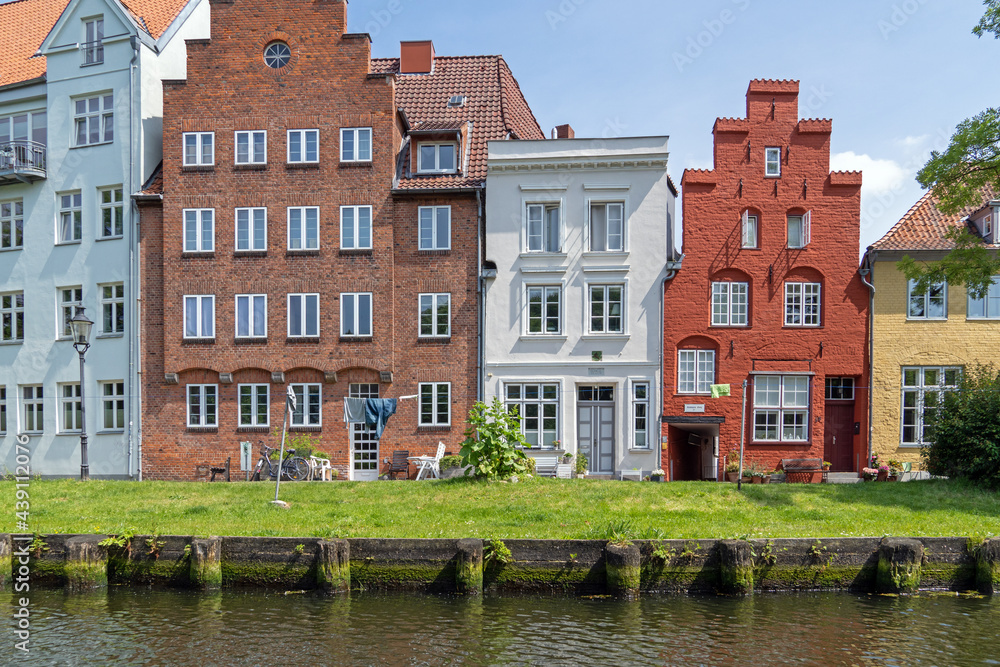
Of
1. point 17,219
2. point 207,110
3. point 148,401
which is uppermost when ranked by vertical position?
point 207,110

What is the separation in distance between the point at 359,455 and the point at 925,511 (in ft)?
55.9

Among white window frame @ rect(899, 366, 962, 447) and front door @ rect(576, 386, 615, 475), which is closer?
white window frame @ rect(899, 366, 962, 447)

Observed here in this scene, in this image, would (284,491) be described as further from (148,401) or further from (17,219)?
(17,219)

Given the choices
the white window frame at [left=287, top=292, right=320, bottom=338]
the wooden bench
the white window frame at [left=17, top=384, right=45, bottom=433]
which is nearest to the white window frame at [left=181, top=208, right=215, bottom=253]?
the white window frame at [left=287, top=292, right=320, bottom=338]

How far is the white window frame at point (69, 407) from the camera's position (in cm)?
2883

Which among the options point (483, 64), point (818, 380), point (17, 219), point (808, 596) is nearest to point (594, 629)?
point (808, 596)

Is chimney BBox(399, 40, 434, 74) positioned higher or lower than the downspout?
higher

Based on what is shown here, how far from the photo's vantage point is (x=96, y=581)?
14.8m

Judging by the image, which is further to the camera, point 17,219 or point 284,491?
point 17,219

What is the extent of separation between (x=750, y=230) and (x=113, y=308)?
72.9 feet

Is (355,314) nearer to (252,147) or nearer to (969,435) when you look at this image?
(252,147)

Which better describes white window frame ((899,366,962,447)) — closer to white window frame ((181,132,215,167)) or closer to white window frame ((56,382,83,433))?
white window frame ((181,132,215,167))

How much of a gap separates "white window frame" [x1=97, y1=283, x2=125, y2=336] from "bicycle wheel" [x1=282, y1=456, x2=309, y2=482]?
8.45 metres

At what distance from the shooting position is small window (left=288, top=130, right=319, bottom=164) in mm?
27859
